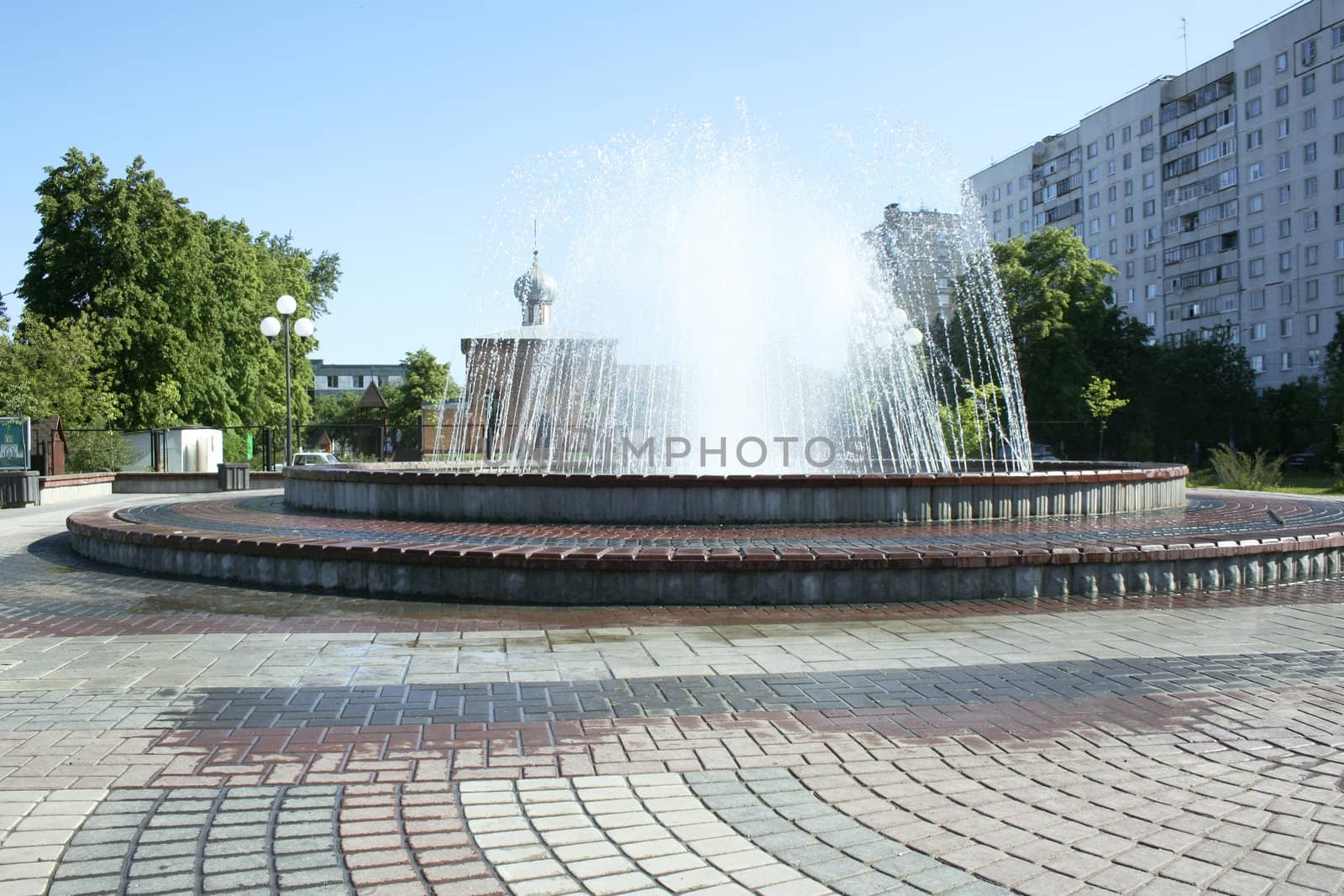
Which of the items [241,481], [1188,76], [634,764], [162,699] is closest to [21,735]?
[162,699]

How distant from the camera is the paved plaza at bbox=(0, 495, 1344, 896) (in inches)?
126

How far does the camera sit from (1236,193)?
61094 millimetres

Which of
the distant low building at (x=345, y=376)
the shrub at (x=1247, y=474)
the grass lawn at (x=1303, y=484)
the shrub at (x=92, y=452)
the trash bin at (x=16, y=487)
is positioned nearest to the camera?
the trash bin at (x=16, y=487)

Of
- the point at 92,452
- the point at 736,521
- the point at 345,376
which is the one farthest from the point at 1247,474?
the point at 345,376

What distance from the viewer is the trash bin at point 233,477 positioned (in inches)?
957

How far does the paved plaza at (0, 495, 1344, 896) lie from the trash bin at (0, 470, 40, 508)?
15.5m

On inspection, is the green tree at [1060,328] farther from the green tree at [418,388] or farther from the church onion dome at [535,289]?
the green tree at [418,388]

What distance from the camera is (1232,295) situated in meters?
62.0

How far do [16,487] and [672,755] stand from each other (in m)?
20.8

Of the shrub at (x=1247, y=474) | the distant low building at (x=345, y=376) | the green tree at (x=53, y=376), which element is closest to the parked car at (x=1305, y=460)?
the shrub at (x=1247, y=474)

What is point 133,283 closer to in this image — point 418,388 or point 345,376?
point 418,388

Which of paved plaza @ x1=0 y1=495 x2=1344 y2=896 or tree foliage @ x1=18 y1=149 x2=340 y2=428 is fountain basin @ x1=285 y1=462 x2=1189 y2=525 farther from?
tree foliage @ x1=18 y1=149 x2=340 y2=428

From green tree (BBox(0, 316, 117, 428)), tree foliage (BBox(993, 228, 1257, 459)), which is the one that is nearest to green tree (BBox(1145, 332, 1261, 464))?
tree foliage (BBox(993, 228, 1257, 459))

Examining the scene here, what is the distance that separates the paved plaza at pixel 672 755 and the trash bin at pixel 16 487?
50.9ft
